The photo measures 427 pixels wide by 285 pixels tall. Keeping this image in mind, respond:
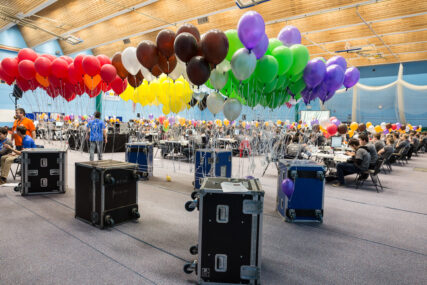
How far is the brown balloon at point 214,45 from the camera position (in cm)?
292

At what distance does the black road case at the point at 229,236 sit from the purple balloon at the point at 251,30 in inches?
68.2

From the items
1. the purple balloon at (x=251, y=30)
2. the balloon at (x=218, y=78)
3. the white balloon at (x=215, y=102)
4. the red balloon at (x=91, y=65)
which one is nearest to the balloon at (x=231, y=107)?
the white balloon at (x=215, y=102)

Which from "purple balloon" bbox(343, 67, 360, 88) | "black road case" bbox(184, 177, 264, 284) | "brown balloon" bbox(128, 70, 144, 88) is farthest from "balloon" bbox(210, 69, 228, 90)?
"purple balloon" bbox(343, 67, 360, 88)

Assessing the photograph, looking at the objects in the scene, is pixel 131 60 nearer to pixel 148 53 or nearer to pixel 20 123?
pixel 148 53

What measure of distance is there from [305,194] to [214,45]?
240 cm

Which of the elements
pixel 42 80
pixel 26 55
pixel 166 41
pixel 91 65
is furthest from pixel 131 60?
pixel 26 55

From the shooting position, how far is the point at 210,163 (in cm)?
Result: 530

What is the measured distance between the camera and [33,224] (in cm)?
338

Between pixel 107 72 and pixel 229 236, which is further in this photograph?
pixel 107 72

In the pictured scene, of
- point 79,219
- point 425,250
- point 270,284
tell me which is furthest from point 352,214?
point 79,219

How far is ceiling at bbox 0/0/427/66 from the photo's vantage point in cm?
976

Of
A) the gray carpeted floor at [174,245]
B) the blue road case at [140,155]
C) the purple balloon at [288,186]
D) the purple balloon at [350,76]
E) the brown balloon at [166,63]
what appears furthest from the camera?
the blue road case at [140,155]

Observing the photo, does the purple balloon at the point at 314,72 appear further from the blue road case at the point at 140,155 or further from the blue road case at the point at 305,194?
the blue road case at the point at 140,155

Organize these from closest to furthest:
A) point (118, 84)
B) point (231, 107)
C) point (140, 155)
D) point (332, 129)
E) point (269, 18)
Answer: point (231, 107), point (118, 84), point (140, 155), point (332, 129), point (269, 18)
